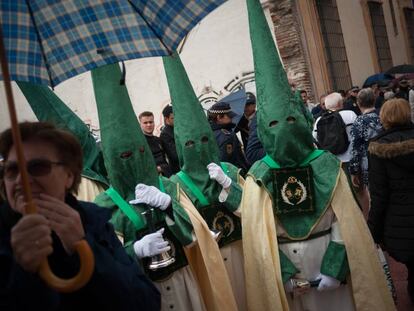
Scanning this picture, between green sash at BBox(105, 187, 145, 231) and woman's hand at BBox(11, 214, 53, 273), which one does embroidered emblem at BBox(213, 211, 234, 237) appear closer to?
green sash at BBox(105, 187, 145, 231)

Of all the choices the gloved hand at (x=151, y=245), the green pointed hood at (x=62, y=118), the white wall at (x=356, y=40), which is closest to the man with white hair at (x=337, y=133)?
the green pointed hood at (x=62, y=118)

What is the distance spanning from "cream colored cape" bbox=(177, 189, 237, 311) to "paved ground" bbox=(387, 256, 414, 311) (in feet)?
6.82

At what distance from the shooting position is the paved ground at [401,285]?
16.1ft

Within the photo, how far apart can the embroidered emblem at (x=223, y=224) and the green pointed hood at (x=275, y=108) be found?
0.63 metres

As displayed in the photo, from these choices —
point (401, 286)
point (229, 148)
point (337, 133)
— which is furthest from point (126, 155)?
point (337, 133)

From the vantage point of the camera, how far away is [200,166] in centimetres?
421

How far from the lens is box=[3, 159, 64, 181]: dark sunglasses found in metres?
1.88

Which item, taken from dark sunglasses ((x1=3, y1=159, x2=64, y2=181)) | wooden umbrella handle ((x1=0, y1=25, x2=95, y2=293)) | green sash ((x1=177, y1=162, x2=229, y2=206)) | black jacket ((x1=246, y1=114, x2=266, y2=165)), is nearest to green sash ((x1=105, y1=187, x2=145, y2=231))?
green sash ((x1=177, y1=162, x2=229, y2=206))

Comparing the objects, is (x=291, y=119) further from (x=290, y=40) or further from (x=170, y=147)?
(x=290, y=40)

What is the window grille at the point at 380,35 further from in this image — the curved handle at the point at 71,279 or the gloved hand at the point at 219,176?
the curved handle at the point at 71,279

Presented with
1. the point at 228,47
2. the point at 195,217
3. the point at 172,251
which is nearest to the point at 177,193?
the point at 195,217

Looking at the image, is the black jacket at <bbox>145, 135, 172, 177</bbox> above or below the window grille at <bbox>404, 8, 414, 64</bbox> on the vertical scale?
below

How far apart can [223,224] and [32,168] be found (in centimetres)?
248

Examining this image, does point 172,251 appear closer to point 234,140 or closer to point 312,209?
point 312,209
